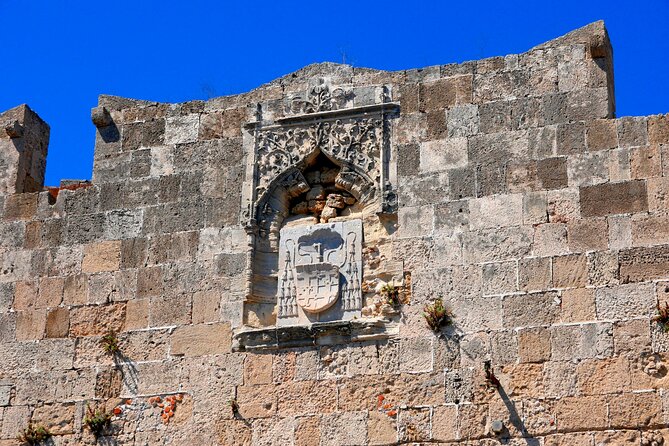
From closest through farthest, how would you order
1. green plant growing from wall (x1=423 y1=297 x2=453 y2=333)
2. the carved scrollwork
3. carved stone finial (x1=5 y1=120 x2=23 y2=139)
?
green plant growing from wall (x1=423 y1=297 x2=453 y2=333)
the carved scrollwork
carved stone finial (x1=5 y1=120 x2=23 y2=139)

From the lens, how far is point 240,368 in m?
12.7

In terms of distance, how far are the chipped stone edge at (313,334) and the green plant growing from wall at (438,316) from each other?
1.10ft

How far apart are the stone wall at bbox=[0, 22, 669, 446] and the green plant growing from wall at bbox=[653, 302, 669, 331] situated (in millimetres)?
42

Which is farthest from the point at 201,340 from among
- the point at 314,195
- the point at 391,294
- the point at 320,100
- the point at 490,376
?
the point at 490,376

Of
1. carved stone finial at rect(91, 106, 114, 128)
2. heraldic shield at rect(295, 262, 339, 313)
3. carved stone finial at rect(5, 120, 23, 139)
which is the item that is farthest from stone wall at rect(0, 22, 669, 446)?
carved stone finial at rect(5, 120, 23, 139)

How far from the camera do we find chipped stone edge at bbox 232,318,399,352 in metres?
12.4

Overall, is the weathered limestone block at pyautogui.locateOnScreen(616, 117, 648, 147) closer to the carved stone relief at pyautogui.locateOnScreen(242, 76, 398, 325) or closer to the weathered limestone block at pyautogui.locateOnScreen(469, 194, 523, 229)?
the weathered limestone block at pyautogui.locateOnScreen(469, 194, 523, 229)

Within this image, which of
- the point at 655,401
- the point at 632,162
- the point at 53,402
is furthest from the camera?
the point at 53,402

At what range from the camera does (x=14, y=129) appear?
14.6 metres

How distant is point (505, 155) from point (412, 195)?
0.93 metres

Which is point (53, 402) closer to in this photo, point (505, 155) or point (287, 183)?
point (287, 183)

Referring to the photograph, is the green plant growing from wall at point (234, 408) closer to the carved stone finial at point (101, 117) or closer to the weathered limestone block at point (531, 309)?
the weathered limestone block at point (531, 309)

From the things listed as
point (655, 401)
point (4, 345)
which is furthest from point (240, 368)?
point (655, 401)

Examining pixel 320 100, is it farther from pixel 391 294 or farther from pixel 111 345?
pixel 111 345
